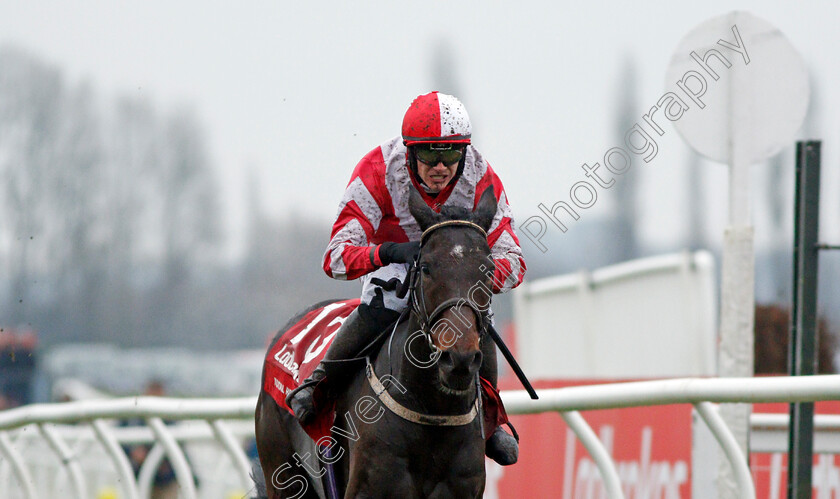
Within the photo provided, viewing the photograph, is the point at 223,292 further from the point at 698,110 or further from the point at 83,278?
the point at 698,110

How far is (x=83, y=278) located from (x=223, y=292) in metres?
4.90

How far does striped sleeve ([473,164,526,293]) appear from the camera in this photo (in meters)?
4.41

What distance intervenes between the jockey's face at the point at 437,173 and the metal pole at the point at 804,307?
1.54m

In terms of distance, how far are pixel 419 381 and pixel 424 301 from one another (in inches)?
16.4

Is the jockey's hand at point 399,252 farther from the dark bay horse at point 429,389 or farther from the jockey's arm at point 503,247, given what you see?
the jockey's arm at point 503,247

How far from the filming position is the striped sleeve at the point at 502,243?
4.41 m

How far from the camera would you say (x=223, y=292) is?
30.0 m

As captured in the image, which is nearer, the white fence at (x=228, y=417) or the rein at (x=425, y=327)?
the rein at (x=425, y=327)

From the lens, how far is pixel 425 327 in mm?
3988

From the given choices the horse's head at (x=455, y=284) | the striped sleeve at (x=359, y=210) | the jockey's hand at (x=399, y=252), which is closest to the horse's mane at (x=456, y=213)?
the horse's head at (x=455, y=284)

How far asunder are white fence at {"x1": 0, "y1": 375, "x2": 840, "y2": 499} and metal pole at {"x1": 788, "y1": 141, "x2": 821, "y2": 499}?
1.11 ft

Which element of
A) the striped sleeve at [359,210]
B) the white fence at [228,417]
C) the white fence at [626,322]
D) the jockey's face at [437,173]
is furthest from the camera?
the white fence at [626,322]

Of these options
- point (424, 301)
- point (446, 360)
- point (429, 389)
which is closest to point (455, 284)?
point (424, 301)

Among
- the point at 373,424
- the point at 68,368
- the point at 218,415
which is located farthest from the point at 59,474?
the point at 68,368
